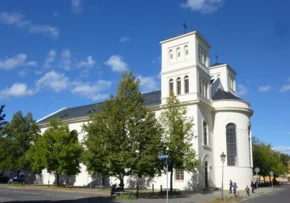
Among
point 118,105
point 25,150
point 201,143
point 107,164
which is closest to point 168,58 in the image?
point 201,143

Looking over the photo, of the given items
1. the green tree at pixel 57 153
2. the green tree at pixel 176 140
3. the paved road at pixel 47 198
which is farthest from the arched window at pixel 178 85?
the paved road at pixel 47 198

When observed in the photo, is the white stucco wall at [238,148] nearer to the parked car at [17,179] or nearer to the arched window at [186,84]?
the arched window at [186,84]

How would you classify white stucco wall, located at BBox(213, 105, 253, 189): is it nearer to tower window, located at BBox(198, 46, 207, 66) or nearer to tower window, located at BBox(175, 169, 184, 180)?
tower window, located at BBox(175, 169, 184, 180)

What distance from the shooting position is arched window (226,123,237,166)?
41.7 meters

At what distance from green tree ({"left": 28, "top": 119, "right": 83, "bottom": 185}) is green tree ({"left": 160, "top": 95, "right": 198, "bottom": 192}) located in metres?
14.2

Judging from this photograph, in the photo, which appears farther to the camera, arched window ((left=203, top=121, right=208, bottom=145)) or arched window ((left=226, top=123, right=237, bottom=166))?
arched window ((left=226, top=123, right=237, bottom=166))

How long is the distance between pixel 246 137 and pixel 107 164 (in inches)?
938

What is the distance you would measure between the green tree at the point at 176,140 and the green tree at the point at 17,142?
23.2 metres

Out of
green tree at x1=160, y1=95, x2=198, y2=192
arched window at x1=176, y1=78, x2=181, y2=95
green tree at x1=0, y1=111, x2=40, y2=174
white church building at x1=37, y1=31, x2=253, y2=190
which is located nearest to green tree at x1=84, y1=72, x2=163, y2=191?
green tree at x1=160, y1=95, x2=198, y2=192

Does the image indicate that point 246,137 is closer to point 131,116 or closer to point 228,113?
point 228,113

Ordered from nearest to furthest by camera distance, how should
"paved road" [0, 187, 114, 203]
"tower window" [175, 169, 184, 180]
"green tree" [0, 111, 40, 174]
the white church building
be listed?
"paved road" [0, 187, 114, 203]
"tower window" [175, 169, 184, 180]
the white church building
"green tree" [0, 111, 40, 174]

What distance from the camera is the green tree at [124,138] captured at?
25.6 meters

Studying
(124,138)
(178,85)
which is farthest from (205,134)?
(124,138)

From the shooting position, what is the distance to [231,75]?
181 feet
